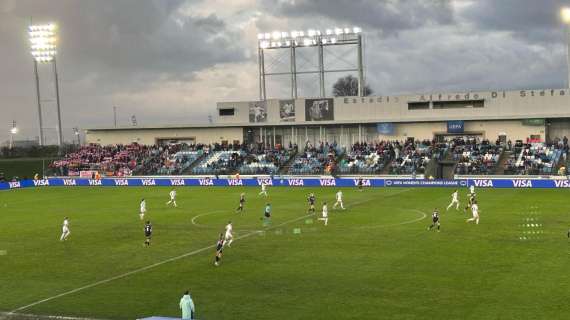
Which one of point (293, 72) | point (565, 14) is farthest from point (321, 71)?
point (565, 14)

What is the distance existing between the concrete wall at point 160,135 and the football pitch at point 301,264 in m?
44.7

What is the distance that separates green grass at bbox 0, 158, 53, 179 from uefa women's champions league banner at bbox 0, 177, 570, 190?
1817 cm

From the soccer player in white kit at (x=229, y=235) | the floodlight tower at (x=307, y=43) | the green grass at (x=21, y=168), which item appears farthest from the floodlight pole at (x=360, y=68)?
the soccer player in white kit at (x=229, y=235)

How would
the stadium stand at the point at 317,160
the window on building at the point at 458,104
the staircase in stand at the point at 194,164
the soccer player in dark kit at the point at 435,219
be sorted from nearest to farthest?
the soccer player in dark kit at the point at 435,219
the stadium stand at the point at 317,160
the window on building at the point at 458,104
the staircase in stand at the point at 194,164

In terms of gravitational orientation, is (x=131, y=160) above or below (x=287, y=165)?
above

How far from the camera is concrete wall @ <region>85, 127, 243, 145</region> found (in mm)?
98438

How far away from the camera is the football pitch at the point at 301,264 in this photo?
2359cm

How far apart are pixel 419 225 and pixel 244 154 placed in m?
52.4

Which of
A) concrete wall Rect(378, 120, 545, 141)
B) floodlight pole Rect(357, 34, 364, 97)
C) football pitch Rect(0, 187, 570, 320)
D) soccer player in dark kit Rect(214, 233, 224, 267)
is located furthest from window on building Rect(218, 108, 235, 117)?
soccer player in dark kit Rect(214, 233, 224, 267)

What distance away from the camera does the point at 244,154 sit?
9175 centimetres

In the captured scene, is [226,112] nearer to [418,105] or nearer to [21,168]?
[418,105]

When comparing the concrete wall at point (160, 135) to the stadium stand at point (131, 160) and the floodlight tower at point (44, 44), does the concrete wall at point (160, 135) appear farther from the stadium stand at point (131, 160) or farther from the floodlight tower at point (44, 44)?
the floodlight tower at point (44, 44)

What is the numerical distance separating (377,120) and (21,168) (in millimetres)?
61805

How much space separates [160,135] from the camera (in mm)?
102312
